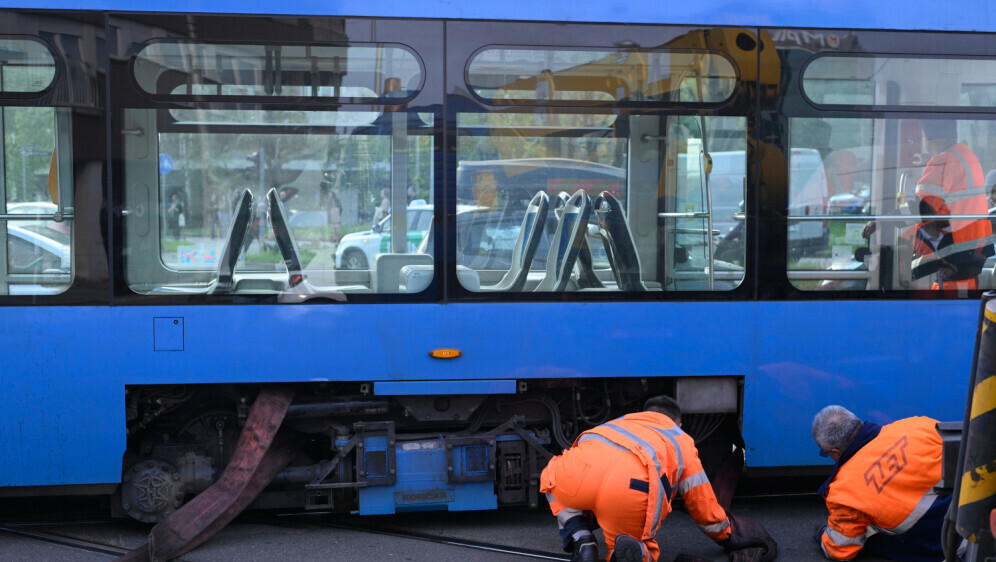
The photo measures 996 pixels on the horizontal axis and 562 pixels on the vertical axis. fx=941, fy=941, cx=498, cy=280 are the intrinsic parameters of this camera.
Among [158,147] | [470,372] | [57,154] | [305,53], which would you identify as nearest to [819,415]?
[470,372]

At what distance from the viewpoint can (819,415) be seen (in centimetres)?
486

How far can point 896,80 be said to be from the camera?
17.4ft

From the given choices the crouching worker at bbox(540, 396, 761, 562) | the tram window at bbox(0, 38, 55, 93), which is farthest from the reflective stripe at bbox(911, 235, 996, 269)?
the tram window at bbox(0, 38, 55, 93)

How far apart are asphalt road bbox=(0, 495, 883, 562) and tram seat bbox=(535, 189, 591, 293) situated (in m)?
1.48

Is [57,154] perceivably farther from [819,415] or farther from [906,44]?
[906,44]

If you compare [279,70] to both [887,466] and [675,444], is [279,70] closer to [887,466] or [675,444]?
[675,444]

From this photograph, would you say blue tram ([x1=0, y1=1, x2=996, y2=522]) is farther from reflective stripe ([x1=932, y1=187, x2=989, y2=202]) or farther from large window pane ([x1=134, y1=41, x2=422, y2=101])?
reflective stripe ([x1=932, y1=187, x2=989, y2=202])

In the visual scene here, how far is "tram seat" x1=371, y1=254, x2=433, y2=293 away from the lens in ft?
16.5

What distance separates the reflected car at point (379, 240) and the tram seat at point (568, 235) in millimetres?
717

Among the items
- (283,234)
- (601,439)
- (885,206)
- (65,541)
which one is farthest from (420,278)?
(885,206)

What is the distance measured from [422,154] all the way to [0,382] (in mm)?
2453

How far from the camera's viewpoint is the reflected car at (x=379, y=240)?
502 cm

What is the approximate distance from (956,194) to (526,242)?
8.23 ft

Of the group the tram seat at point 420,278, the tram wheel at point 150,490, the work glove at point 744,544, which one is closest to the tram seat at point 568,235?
the tram seat at point 420,278
